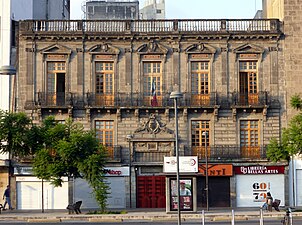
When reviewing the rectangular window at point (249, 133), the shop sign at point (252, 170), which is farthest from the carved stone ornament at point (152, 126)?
the shop sign at point (252, 170)

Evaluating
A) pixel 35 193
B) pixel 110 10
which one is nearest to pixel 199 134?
pixel 35 193

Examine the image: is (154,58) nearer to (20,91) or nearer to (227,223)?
(20,91)

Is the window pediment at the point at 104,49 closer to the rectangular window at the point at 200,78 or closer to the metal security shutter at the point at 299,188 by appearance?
the rectangular window at the point at 200,78

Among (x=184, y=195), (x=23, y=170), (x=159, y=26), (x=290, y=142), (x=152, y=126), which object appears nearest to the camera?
(x=184, y=195)

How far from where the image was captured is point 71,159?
1655 inches

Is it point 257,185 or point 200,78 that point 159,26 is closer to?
point 200,78

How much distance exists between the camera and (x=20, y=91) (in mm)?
48781

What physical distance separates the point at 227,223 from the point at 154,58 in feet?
55.4

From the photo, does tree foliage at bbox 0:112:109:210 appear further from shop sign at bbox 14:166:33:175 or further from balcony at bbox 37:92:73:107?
balcony at bbox 37:92:73:107

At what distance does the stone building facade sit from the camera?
159 ft

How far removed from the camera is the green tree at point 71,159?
136 ft

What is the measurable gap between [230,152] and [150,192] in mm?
5847

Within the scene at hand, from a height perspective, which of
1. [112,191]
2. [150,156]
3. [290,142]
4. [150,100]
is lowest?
[112,191]

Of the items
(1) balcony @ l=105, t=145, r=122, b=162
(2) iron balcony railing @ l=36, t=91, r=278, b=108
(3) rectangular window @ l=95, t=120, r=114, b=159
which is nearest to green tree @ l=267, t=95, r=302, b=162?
(2) iron balcony railing @ l=36, t=91, r=278, b=108
